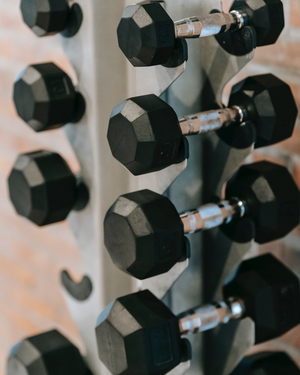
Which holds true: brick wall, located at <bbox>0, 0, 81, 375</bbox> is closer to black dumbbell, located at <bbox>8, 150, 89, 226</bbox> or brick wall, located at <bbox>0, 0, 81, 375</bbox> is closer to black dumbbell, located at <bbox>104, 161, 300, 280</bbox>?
black dumbbell, located at <bbox>8, 150, 89, 226</bbox>

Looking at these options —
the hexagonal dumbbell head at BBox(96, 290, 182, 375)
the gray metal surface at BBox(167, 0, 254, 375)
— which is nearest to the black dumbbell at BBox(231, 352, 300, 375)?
the gray metal surface at BBox(167, 0, 254, 375)

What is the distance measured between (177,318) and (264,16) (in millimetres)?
336

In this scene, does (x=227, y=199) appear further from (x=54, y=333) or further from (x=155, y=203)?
(x=54, y=333)

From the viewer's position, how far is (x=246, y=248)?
604mm

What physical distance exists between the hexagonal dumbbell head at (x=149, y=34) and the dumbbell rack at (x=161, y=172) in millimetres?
39

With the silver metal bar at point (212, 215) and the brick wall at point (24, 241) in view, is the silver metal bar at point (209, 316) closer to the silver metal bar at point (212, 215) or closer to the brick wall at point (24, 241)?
the silver metal bar at point (212, 215)

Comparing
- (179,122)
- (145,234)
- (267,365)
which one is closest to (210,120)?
(179,122)

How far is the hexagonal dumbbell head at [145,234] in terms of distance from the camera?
505 millimetres

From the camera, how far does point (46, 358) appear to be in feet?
2.15

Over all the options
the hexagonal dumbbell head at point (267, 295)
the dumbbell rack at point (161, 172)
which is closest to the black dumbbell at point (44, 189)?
the dumbbell rack at point (161, 172)

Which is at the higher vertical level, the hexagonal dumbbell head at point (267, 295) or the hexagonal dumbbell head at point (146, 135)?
the hexagonal dumbbell head at point (146, 135)

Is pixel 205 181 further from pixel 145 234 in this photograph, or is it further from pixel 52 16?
pixel 52 16

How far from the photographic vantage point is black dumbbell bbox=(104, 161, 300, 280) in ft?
1.67

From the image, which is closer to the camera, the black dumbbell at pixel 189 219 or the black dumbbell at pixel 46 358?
the black dumbbell at pixel 189 219
